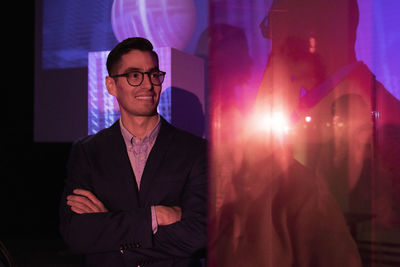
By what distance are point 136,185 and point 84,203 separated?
0.21 meters

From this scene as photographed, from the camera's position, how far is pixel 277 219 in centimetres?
117

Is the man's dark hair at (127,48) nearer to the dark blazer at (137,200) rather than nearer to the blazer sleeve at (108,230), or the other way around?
the dark blazer at (137,200)

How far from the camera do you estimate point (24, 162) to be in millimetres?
4918

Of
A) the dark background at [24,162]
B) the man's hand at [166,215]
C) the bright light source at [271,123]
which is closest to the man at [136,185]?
the man's hand at [166,215]

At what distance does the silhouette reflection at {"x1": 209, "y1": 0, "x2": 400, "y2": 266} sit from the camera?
1.13m

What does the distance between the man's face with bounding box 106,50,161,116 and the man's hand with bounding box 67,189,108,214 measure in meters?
0.37

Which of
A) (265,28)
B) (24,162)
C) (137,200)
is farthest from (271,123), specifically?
(24,162)

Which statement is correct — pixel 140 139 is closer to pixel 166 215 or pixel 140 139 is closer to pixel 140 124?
pixel 140 124

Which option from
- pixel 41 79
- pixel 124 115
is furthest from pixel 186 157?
pixel 41 79

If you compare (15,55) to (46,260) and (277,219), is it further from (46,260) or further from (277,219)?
(277,219)

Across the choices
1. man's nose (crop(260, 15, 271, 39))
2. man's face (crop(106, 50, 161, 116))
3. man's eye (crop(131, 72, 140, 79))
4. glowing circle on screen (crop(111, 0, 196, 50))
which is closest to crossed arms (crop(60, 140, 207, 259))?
man's face (crop(106, 50, 161, 116))

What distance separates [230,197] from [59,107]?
278 cm

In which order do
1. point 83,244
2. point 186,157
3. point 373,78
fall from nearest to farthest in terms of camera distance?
point 373,78 → point 83,244 → point 186,157

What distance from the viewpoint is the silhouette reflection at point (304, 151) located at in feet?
3.72
